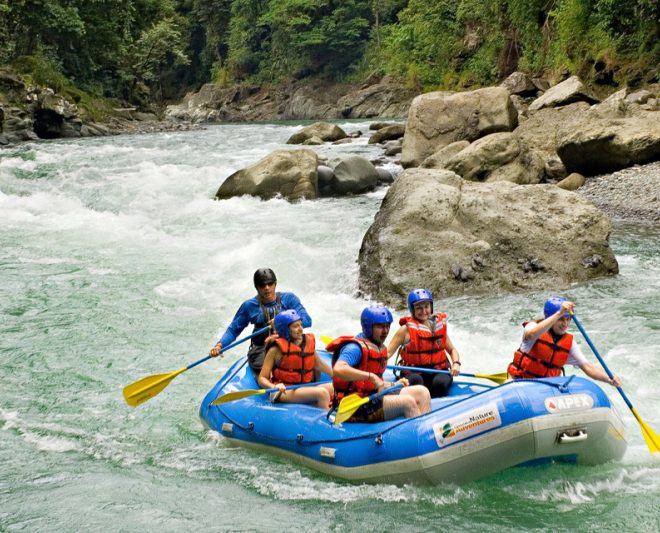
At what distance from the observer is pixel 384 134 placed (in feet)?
68.9

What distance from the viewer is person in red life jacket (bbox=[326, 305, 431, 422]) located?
15.6 ft

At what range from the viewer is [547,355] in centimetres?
505

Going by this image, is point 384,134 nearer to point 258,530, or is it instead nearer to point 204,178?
point 204,178

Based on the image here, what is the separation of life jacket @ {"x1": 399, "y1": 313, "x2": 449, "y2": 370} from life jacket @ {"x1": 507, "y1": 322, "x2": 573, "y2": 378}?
0.60 metres

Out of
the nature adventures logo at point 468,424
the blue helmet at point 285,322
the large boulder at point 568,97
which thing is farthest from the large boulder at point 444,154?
the nature adventures logo at point 468,424

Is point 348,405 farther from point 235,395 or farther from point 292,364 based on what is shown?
point 235,395

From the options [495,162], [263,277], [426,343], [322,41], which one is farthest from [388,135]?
[322,41]

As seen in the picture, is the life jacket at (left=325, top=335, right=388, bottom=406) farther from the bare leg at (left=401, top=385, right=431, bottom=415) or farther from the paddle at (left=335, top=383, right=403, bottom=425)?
the bare leg at (left=401, top=385, right=431, bottom=415)

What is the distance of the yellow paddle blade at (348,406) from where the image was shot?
4.68 meters

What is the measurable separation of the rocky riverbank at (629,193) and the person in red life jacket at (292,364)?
7164mm

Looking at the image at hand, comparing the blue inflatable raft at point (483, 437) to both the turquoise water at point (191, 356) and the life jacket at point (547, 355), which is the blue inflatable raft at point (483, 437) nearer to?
the turquoise water at point (191, 356)

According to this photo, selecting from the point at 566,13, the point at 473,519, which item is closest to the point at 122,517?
the point at 473,519

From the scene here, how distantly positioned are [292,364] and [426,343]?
3.13 feet

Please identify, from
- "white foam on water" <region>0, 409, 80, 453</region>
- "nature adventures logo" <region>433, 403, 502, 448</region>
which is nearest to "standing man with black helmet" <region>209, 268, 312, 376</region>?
"white foam on water" <region>0, 409, 80, 453</region>
